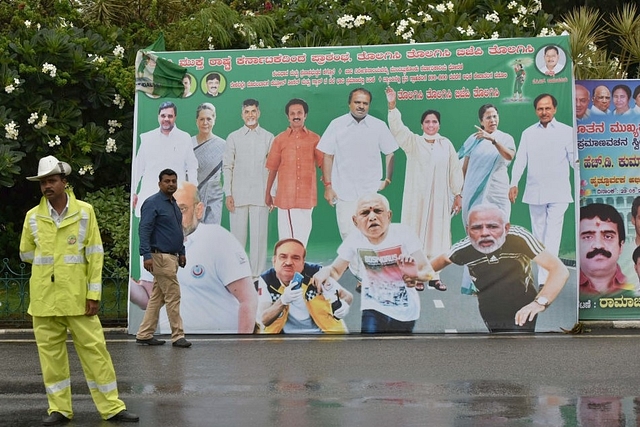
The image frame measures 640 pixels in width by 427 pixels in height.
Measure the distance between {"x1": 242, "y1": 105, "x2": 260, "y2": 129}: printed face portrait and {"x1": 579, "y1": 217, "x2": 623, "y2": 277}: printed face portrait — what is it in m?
3.91

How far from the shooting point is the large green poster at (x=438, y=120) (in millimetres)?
12891

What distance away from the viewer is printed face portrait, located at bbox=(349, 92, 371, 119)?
43.0 ft

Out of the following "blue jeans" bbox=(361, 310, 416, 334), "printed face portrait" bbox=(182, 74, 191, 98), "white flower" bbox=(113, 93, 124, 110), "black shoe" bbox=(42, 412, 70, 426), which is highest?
"white flower" bbox=(113, 93, 124, 110)

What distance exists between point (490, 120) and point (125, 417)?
6.43 meters

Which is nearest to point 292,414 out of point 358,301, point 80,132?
point 358,301

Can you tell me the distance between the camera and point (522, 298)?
12906 millimetres

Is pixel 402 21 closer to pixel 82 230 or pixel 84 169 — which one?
pixel 84 169

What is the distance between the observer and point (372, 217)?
42.8ft

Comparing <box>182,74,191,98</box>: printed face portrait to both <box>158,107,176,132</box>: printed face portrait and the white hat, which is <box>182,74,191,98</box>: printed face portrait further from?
the white hat

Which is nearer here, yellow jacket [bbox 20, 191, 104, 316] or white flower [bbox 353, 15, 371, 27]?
yellow jacket [bbox 20, 191, 104, 316]

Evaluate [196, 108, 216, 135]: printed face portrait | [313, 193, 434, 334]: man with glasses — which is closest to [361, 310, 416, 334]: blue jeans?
[313, 193, 434, 334]: man with glasses

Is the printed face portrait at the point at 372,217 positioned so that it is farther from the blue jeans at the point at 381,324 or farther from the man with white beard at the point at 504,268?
the blue jeans at the point at 381,324

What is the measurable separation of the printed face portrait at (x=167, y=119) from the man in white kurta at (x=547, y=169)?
3910 millimetres

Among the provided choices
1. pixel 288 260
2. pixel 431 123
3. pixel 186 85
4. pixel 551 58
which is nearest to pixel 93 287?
pixel 288 260
